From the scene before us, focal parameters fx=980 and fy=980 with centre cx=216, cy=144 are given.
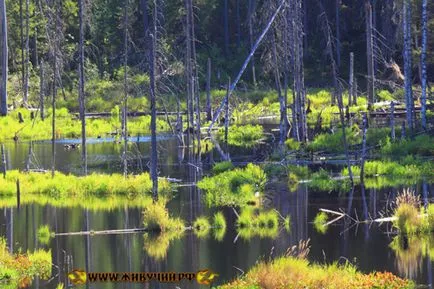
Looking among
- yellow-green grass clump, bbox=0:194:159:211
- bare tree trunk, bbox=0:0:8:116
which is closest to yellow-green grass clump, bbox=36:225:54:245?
yellow-green grass clump, bbox=0:194:159:211

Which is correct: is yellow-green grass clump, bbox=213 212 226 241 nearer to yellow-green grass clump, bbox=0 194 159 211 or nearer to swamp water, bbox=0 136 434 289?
swamp water, bbox=0 136 434 289

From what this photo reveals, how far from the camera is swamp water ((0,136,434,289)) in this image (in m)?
20.3

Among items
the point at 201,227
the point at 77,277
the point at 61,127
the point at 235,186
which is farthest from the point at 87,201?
the point at 61,127

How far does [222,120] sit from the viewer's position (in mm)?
55281

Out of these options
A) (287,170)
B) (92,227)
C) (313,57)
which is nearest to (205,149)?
(287,170)

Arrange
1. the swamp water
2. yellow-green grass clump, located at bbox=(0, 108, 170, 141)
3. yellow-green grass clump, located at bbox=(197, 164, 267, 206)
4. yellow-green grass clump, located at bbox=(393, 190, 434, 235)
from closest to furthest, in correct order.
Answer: the swamp water, yellow-green grass clump, located at bbox=(393, 190, 434, 235), yellow-green grass clump, located at bbox=(197, 164, 267, 206), yellow-green grass clump, located at bbox=(0, 108, 170, 141)

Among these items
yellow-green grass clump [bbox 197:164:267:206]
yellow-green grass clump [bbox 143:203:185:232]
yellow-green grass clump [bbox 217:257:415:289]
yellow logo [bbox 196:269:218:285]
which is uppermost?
yellow-green grass clump [bbox 197:164:267:206]

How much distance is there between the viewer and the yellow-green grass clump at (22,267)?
61.5 feet

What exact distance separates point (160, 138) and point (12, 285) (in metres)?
31.1

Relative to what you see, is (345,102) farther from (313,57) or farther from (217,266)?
(217,266)

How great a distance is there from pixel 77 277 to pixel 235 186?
1239 centimetres

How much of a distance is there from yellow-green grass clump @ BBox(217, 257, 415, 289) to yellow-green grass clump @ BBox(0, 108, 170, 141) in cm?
3336

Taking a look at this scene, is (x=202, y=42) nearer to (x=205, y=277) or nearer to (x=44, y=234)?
(x=44, y=234)

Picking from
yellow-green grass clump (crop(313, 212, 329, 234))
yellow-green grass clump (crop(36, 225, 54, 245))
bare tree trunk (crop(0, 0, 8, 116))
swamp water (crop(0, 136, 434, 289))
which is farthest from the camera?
bare tree trunk (crop(0, 0, 8, 116))
